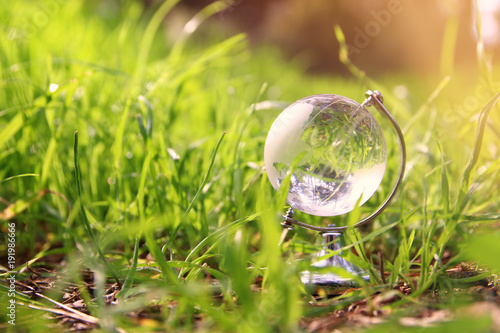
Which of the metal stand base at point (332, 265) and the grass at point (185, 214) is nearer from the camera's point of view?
the grass at point (185, 214)

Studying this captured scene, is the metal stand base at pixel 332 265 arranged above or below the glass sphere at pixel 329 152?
below

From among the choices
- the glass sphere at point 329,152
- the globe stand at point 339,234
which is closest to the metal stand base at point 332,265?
the globe stand at point 339,234

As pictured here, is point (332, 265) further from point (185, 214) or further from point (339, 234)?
point (185, 214)

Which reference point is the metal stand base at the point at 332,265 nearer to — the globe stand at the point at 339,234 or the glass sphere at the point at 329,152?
the globe stand at the point at 339,234

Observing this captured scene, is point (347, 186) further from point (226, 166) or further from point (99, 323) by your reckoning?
point (99, 323)

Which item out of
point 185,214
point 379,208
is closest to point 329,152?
point 379,208

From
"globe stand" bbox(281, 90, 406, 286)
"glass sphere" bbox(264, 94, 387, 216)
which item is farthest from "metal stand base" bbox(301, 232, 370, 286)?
"glass sphere" bbox(264, 94, 387, 216)
